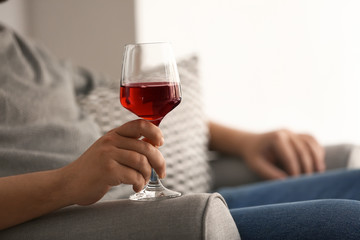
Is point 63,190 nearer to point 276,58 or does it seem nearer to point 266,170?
point 266,170

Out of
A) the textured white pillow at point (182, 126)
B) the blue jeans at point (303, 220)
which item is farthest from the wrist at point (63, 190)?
the textured white pillow at point (182, 126)

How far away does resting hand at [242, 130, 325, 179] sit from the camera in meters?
1.77

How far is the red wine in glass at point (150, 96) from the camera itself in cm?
92

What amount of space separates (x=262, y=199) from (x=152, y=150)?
0.63 meters

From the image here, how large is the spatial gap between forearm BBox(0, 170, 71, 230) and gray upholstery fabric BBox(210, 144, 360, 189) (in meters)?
1.02

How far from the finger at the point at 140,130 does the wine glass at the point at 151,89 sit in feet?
0.16

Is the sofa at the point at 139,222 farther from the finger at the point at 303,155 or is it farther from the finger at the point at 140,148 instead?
the finger at the point at 303,155

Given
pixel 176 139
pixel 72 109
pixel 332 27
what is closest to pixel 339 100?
A: pixel 332 27

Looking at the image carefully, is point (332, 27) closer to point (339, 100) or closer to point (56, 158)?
point (339, 100)

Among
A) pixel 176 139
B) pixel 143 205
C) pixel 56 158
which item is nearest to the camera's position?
pixel 143 205

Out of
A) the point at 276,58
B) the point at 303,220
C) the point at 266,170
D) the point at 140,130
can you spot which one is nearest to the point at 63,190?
the point at 140,130

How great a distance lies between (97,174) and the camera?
882 mm

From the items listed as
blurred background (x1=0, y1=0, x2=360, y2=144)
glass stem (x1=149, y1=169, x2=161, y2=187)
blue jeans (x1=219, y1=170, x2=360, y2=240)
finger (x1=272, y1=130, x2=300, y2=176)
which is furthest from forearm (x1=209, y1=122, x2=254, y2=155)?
blurred background (x1=0, y1=0, x2=360, y2=144)

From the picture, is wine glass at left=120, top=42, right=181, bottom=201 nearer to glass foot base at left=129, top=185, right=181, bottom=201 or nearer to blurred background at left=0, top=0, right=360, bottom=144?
glass foot base at left=129, top=185, right=181, bottom=201
